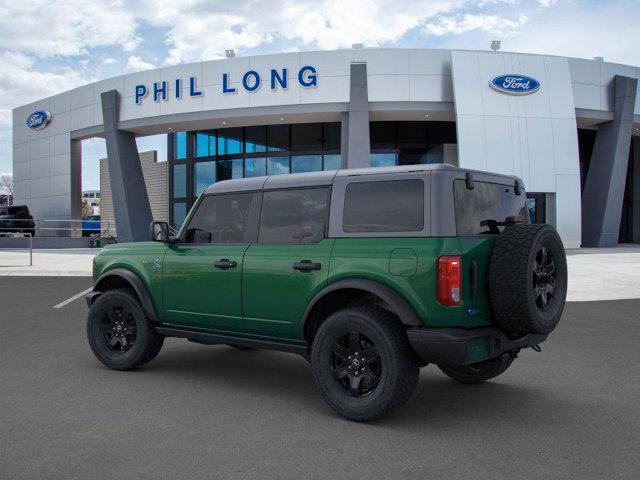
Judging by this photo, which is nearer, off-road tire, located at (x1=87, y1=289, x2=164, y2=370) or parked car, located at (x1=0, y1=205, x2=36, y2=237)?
off-road tire, located at (x1=87, y1=289, x2=164, y2=370)

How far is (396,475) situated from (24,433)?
8.50 feet

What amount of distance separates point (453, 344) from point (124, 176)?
29.0 m

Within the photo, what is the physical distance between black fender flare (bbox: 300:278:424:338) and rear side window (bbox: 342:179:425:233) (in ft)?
1.43

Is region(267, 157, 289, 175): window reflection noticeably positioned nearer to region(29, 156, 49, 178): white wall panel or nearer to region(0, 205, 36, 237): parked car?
region(0, 205, 36, 237): parked car

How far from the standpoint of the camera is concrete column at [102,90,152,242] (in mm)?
30125

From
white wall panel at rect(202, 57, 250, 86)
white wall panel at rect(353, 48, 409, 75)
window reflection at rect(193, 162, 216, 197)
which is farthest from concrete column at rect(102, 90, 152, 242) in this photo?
white wall panel at rect(353, 48, 409, 75)

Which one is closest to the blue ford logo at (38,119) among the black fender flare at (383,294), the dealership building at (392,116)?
the dealership building at (392,116)

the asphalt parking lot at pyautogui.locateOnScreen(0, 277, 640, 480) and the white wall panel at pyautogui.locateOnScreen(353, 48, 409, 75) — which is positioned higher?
the white wall panel at pyautogui.locateOnScreen(353, 48, 409, 75)

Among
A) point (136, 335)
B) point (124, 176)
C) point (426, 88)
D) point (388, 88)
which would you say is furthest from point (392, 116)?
point (136, 335)

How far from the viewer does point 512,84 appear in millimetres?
25812

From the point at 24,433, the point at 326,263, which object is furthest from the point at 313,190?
the point at 24,433

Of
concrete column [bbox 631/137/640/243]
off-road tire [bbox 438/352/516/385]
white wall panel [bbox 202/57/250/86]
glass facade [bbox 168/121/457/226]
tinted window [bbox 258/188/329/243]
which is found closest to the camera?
tinted window [bbox 258/188/329/243]

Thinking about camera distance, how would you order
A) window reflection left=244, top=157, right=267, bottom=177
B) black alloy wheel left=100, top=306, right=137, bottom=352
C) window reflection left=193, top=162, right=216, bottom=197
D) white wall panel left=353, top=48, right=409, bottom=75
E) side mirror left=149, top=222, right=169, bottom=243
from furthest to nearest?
window reflection left=193, top=162, right=216, bottom=197 < window reflection left=244, top=157, right=267, bottom=177 < white wall panel left=353, top=48, right=409, bottom=75 < black alloy wheel left=100, top=306, right=137, bottom=352 < side mirror left=149, top=222, right=169, bottom=243

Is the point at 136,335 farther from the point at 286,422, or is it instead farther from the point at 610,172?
the point at 610,172
